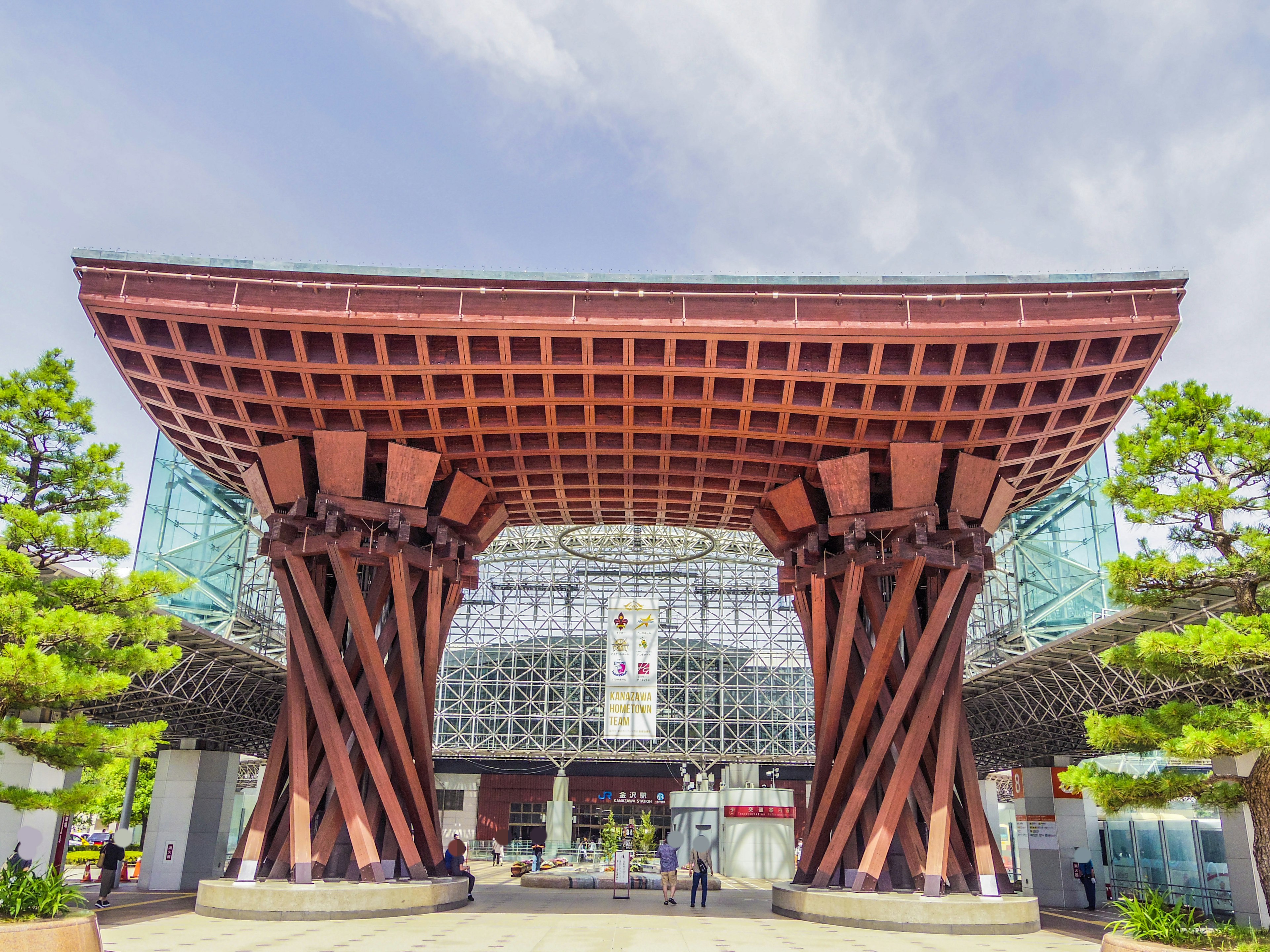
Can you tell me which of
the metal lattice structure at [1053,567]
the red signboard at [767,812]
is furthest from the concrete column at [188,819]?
the metal lattice structure at [1053,567]

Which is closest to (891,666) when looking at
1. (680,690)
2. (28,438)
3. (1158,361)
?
(1158,361)

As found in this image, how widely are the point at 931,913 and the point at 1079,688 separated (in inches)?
502

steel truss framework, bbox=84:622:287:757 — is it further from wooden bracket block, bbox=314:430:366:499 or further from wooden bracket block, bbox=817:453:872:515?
wooden bracket block, bbox=817:453:872:515

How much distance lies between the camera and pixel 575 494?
2553 centimetres

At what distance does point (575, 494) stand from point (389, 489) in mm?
6204

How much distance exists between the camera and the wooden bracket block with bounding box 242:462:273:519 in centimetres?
2108

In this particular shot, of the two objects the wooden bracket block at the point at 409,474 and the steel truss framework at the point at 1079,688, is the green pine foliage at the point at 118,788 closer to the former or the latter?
the wooden bracket block at the point at 409,474

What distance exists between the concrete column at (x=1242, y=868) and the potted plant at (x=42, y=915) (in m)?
19.6

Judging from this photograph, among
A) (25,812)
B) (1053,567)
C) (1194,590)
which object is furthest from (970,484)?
(1053,567)

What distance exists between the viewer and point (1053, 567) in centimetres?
4125

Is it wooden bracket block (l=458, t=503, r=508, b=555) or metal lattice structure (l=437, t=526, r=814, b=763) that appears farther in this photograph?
metal lattice structure (l=437, t=526, r=814, b=763)

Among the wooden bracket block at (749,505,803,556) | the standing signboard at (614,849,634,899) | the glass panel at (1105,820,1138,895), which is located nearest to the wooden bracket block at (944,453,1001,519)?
the wooden bracket block at (749,505,803,556)

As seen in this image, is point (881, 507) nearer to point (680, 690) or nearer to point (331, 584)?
point (331, 584)

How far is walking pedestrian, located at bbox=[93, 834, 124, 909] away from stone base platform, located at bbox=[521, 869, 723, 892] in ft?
38.8
